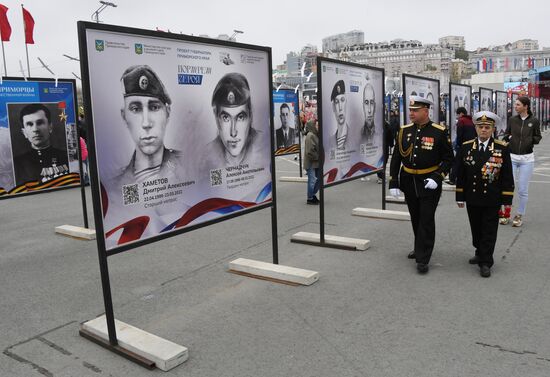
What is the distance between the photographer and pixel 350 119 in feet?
23.3

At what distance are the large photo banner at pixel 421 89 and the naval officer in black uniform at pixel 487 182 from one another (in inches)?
147

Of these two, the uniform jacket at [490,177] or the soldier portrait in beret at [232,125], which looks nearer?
the soldier portrait in beret at [232,125]

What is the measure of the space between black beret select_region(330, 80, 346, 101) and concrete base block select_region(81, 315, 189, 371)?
154 inches

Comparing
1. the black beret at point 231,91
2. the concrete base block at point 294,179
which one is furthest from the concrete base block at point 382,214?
the concrete base block at point 294,179

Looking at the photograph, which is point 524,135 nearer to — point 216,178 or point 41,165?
point 216,178

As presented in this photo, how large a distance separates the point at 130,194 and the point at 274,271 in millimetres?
2101

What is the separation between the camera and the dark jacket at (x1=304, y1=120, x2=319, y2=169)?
981 centimetres

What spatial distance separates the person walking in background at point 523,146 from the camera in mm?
7461

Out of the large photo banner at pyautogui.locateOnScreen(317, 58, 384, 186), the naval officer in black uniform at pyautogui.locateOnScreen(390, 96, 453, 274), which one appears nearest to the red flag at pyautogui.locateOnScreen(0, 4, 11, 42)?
the large photo banner at pyautogui.locateOnScreen(317, 58, 384, 186)

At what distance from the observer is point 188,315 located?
14.8ft

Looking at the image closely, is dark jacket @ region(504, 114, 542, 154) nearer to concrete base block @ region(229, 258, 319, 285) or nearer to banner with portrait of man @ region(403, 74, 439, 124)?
banner with portrait of man @ region(403, 74, 439, 124)

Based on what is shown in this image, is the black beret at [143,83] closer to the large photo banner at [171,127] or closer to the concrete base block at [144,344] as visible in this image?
the large photo banner at [171,127]

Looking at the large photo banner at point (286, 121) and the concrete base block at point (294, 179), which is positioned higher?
the large photo banner at point (286, 121)

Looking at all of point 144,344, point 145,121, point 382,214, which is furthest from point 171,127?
point 382,214
